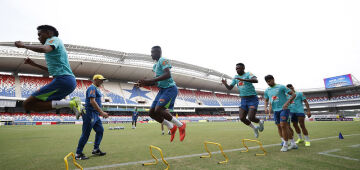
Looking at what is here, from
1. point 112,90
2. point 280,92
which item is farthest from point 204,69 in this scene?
point 280,92

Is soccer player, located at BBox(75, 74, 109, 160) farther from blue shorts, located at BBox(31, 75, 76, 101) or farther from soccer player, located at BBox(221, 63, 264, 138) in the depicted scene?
soccer player, located at BBox(221, 63, 264, 138)

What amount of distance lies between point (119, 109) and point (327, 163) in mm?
40614

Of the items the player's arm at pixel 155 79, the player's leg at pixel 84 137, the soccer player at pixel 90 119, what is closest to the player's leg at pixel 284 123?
the player's arm at pixel 155 79

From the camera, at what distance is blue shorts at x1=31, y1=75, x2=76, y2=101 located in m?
3.02

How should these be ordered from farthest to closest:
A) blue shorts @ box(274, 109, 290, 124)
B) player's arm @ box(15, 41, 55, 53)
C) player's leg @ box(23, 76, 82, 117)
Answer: blue shorts @ box(274, 109, 290, 124)
player's leg @ box(23, 76, 82, 117)
player's arm @ box(15, 41, 55, 53)

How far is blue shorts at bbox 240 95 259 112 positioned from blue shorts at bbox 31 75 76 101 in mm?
4997

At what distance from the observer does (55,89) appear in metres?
3.09

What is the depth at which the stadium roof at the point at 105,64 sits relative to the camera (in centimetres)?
3216

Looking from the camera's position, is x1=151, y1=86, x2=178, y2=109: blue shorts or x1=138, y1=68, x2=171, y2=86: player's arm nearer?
x1=138, y1=68, x2=171, y2=86: player's arm

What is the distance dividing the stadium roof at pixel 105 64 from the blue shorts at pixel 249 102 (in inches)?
1459

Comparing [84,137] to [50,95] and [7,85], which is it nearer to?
[50,95]

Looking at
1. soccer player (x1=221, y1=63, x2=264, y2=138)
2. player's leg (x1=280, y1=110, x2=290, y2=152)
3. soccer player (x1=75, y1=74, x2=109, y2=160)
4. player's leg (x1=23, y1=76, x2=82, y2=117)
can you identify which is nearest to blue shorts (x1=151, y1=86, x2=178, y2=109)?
soccer player (x1=75, y1=74, x2=109, y2=160)

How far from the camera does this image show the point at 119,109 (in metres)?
40.2

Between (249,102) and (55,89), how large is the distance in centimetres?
525
